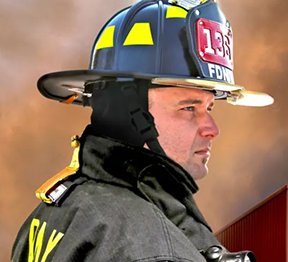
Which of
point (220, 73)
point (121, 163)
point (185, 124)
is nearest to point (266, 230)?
point (220, 73)

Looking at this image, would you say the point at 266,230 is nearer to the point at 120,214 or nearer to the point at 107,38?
→ the point at 107,38

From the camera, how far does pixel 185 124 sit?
2158 millimetres

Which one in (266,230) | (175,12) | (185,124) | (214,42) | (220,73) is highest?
(175,12)

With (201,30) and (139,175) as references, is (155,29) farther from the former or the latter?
(139,175)

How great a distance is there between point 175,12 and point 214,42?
189mm

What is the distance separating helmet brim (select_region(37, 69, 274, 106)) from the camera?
2.12 meters

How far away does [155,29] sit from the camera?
2.23m

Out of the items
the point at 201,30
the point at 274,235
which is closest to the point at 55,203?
the point at 201,30

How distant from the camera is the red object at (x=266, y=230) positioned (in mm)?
8078

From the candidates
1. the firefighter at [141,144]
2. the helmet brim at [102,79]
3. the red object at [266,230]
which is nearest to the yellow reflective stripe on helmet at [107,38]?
the firefighter at [141,144]

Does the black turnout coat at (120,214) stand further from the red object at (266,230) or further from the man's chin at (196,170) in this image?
the red object at (266,230)

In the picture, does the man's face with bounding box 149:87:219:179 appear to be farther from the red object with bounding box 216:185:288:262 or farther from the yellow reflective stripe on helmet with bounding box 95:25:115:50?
the red object with bounding box 216:185:288:262

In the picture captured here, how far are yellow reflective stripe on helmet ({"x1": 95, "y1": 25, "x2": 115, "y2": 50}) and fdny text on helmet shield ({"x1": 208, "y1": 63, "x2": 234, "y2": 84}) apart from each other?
0.40 m

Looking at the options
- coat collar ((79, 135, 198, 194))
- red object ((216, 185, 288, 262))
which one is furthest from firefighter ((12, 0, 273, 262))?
red object ((216, 185, 288, 262))
